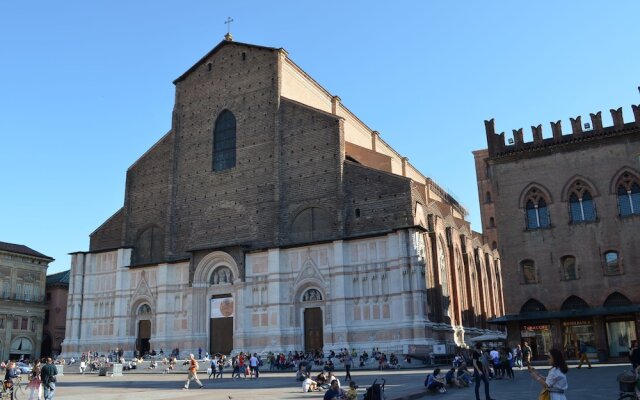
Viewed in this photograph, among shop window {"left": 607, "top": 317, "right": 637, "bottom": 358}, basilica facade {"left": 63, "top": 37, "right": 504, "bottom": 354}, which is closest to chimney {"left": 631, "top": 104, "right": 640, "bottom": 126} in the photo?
shop window {"left": 607, "top": 317, "right": 637, "bottom": 358}

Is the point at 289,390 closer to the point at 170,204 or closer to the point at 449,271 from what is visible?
the point at 449,271

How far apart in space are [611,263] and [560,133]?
6.99 meters

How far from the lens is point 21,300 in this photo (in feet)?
176

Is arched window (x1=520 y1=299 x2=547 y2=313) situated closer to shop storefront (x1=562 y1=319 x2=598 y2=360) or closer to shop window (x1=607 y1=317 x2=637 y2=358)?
shop storefront (x1=562 y1=319 x2=598 y2=360)

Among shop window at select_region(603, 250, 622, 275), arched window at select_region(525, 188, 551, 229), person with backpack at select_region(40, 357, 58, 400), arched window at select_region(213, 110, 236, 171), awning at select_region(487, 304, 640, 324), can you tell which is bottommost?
person with backpack at select_region(40, 357, 58, 400)

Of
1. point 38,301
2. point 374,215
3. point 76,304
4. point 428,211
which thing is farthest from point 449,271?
point 38,301

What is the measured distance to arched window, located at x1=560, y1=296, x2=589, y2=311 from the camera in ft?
91.8

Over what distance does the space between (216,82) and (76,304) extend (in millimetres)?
19840

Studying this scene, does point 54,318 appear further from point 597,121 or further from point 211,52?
point 597,121

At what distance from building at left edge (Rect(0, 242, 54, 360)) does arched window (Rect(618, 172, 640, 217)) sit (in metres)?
49.2

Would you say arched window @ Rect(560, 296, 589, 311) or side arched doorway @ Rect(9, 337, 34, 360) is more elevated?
arched window @ Rect(560, 296, 589, 311)

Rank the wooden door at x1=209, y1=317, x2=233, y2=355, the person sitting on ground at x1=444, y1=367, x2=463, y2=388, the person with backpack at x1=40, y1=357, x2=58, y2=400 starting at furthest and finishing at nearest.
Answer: the wooden door at x1=209, y1=317, x2=233, y2=355, the person sitting on ground at x1=444, y1=367, x2=463, y2=388, the person with backpack at x1=40, y1=357, x2=58, y2=400

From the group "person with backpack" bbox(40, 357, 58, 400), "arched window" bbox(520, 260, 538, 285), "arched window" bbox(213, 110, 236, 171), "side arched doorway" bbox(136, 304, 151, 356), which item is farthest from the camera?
"arched window" bbox(213, 110, 236, 171)

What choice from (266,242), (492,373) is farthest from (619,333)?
(266,242)
